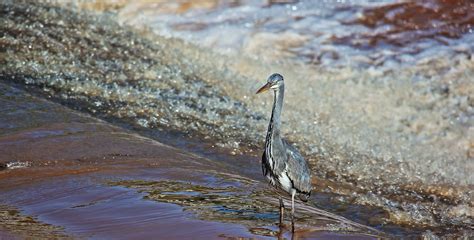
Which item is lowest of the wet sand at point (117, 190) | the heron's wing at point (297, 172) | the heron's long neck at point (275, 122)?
the wet sand at point (117, 190)

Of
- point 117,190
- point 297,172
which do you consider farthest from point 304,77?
point 297,172

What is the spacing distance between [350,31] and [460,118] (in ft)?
9.97

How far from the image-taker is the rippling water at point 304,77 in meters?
9.55

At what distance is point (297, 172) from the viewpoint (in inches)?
232

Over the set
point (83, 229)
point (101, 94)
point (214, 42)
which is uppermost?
point (214, 42)

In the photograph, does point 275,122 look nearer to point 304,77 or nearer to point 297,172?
point 297,172

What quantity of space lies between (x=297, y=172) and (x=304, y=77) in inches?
288

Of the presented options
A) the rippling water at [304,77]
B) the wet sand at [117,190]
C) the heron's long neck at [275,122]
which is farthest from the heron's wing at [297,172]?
the rippling water at [304,77]

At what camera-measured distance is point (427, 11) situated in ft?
48.4

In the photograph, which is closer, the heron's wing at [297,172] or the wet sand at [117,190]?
the wet sand at [117,190]

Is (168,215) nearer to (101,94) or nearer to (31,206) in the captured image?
(31,206)

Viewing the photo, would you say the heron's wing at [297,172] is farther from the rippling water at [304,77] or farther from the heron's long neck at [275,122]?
the rippling water at [304,77]

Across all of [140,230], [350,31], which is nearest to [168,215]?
[140,230]

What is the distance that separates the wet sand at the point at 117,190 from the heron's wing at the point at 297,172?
280 mm
